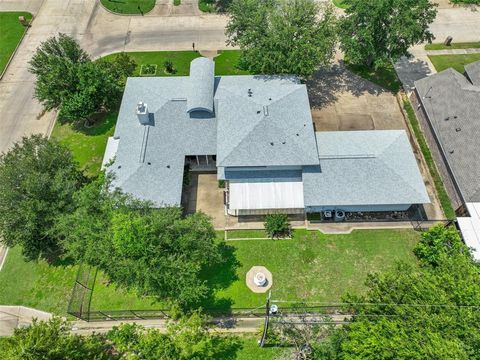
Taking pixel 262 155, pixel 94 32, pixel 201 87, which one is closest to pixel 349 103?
pixel 262 155

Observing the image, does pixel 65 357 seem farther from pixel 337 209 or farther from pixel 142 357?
pixel 337 209

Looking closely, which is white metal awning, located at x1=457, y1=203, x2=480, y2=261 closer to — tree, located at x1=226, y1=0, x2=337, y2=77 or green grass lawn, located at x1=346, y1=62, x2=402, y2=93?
green grass lawn, located at x1=346, y1=62, x2=402, y2=93

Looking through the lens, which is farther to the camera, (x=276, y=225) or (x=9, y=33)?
(x=9, y=33)

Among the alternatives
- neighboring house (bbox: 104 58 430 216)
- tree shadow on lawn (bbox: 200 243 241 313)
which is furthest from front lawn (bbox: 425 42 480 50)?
tree shadow on lawn (bbox: 200 243 241 313)

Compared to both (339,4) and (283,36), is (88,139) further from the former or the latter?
(339,4)

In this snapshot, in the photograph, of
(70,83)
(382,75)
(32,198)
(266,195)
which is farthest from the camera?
(382,75)

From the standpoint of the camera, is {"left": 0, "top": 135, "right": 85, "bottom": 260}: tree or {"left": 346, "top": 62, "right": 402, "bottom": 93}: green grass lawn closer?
{"left": 0, "top": 135, "right": 85, "bottom": 260}: tree

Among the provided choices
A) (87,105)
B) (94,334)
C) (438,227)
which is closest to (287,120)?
(438,227)
